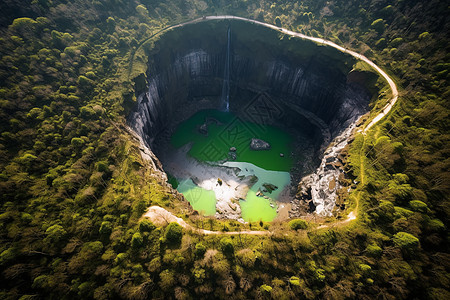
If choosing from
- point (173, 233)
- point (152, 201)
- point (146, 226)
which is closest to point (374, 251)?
point (173, 233)

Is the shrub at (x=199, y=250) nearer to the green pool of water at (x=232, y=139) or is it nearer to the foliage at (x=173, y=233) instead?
the foliage at (x=173, y=233)

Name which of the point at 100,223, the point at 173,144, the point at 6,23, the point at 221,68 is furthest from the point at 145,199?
the point at 221,68

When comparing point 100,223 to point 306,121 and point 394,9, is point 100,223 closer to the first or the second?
point 306,121

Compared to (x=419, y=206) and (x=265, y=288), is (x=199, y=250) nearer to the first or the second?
(x=265, y=288)

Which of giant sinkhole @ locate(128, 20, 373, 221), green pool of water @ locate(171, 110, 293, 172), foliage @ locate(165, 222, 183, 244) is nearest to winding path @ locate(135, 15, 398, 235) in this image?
foliage @ locate(165, 222, 183, 244)

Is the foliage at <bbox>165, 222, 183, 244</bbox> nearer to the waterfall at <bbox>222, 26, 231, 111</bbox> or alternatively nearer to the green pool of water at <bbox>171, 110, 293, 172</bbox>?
the green pool of water at <bbox>171, 110, 293, 172</bbox>

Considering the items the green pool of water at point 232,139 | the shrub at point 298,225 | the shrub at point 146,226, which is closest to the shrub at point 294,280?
the shrub at point 298,225

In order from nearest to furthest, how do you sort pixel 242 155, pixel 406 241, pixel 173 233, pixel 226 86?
pixel 406 241
pixel 173 233
pixel 242 155
pixel 226 86
